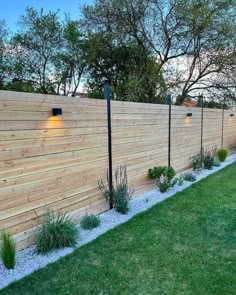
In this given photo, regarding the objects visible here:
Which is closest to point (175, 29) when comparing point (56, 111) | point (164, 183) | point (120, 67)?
point (120, 67)

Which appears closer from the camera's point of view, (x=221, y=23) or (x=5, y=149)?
(x=5, y=149)

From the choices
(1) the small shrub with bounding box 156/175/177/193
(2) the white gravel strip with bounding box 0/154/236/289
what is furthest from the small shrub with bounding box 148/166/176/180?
(2) the white gravel strip with bounding box 0/154/236/289

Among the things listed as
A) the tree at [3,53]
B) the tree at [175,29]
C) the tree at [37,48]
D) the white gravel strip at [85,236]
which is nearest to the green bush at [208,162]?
the white gravel strip at [85,236]

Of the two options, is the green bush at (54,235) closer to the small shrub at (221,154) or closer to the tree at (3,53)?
the small shrub at (221,154)

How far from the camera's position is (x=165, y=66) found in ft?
37.1

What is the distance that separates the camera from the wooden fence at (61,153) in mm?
2988

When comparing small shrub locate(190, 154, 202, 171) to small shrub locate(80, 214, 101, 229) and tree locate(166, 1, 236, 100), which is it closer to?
small shrub locate(80, 214, 101, 229)

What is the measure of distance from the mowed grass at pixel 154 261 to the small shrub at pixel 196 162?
10.3 ft

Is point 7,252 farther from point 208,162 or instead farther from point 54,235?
point 208,162

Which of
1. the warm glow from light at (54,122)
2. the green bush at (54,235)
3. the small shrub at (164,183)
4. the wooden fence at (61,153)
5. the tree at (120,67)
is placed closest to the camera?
the wooden fence at (61,153)

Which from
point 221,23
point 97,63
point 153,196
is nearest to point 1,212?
point 153,196

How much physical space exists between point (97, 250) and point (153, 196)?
2.33 meters

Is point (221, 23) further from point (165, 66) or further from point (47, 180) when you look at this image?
point (47, 180)

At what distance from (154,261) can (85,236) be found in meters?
0.99
